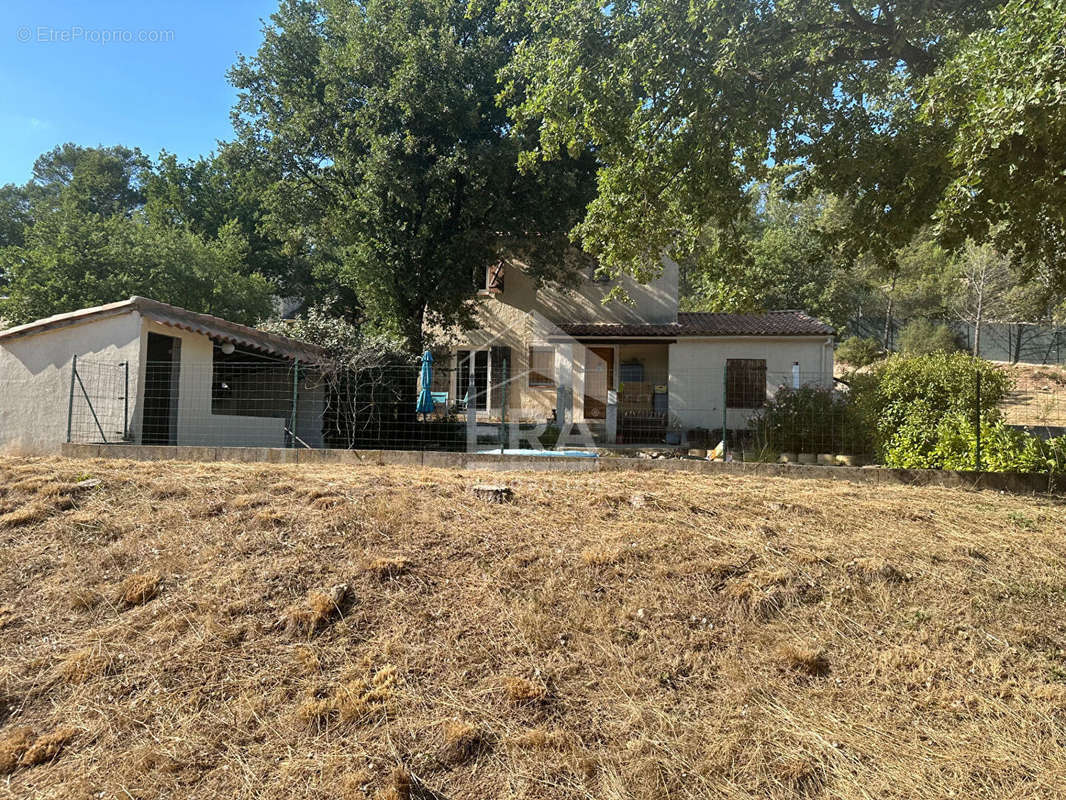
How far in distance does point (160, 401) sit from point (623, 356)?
464 inches

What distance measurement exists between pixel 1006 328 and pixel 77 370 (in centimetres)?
3603

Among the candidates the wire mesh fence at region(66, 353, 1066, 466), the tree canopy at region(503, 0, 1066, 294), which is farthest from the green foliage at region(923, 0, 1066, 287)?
the wire mesh fence at region(66, 353, 1066, 466)

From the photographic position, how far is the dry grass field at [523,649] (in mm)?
2973

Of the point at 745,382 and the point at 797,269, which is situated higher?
the point at 797,269

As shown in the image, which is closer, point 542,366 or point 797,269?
point 542,366

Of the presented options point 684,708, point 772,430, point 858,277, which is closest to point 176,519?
point 684,708

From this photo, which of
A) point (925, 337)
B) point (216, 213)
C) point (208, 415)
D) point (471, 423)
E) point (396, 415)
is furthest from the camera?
point (925, 337)

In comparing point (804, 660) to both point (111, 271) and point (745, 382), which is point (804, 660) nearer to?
point (745, 382)

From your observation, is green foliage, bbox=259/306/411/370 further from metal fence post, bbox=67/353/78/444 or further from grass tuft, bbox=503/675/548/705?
grass tuft, bbox=503/675/548/705

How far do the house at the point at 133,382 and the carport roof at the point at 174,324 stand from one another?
18 millimetres

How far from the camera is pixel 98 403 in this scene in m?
10.1

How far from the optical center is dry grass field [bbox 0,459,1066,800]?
117 inches

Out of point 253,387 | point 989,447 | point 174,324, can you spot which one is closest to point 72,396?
point 174,324

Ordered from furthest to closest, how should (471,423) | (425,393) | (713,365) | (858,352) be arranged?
(858,352)
(713,365)
(471,423)
(425,393)
